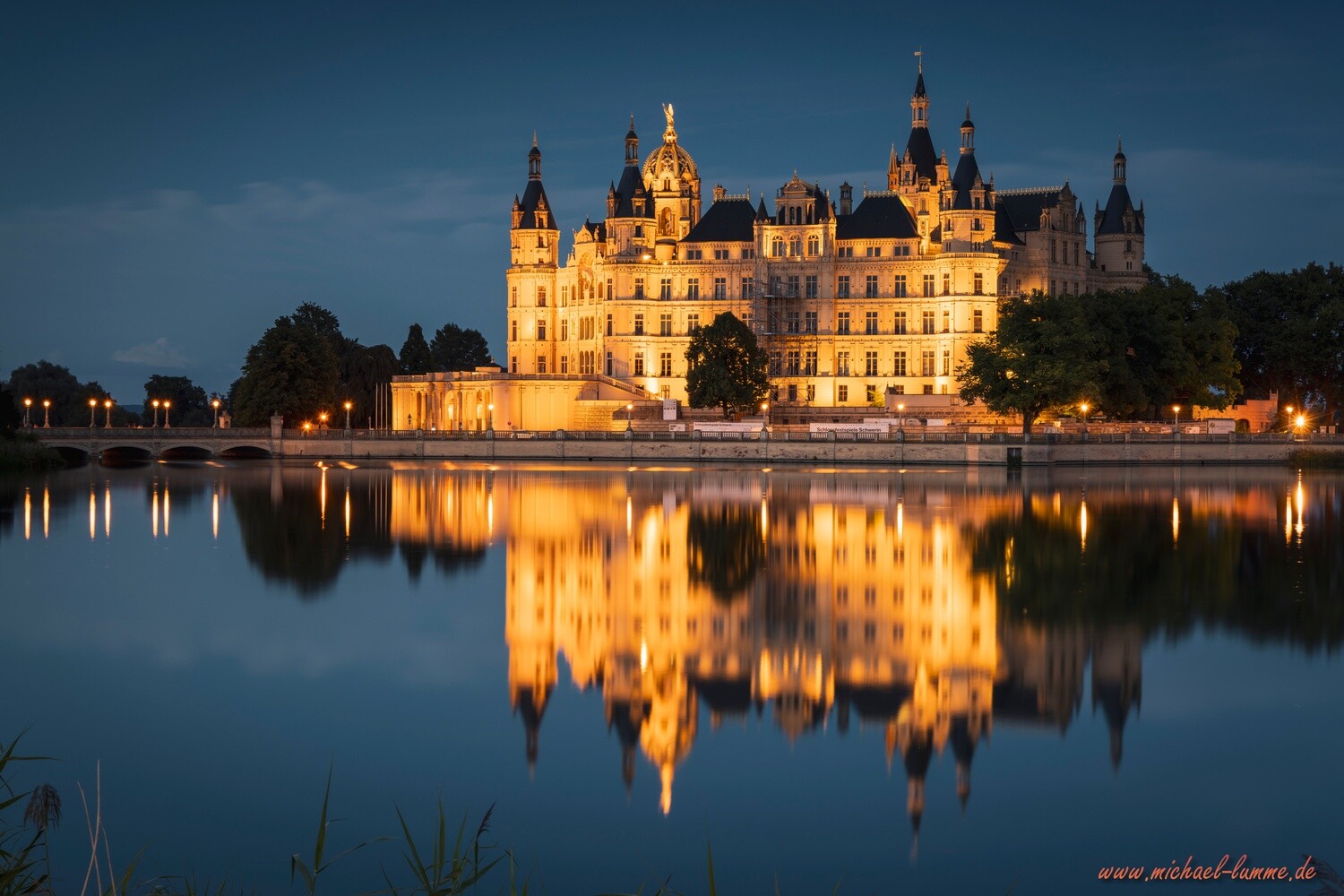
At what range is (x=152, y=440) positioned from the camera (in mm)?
89625

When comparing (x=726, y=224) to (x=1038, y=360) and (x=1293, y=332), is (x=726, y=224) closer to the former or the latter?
(x=1038, y=360)

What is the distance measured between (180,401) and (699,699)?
13999cm

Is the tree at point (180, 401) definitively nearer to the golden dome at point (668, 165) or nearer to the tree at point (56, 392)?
the tree at point (56, 392)

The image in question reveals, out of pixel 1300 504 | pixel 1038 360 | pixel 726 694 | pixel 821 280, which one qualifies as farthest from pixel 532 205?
pixel 726 694

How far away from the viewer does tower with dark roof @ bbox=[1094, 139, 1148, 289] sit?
10756 centimetres

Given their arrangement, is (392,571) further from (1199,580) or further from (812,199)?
(812,199)

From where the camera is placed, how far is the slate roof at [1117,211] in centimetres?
10756

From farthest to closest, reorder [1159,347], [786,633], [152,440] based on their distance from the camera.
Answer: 1. [152,440]
2. [1159,347]
3. [786,633]

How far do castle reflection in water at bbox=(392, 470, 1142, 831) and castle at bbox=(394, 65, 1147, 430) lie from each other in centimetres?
5222

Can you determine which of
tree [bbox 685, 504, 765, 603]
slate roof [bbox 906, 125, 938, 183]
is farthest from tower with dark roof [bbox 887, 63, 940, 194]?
tree [bbox 685, 504, 765, 603]

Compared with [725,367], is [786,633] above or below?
below

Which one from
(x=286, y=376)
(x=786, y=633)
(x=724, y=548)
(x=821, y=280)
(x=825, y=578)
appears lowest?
(x=786, y=633)

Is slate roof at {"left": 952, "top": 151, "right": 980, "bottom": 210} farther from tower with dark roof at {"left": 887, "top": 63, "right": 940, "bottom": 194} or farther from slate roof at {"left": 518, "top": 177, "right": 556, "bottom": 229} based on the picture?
slate roof at {"left": 518, "top": 177, "right": 556, "bottom": 229}

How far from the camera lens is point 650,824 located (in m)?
15.4
